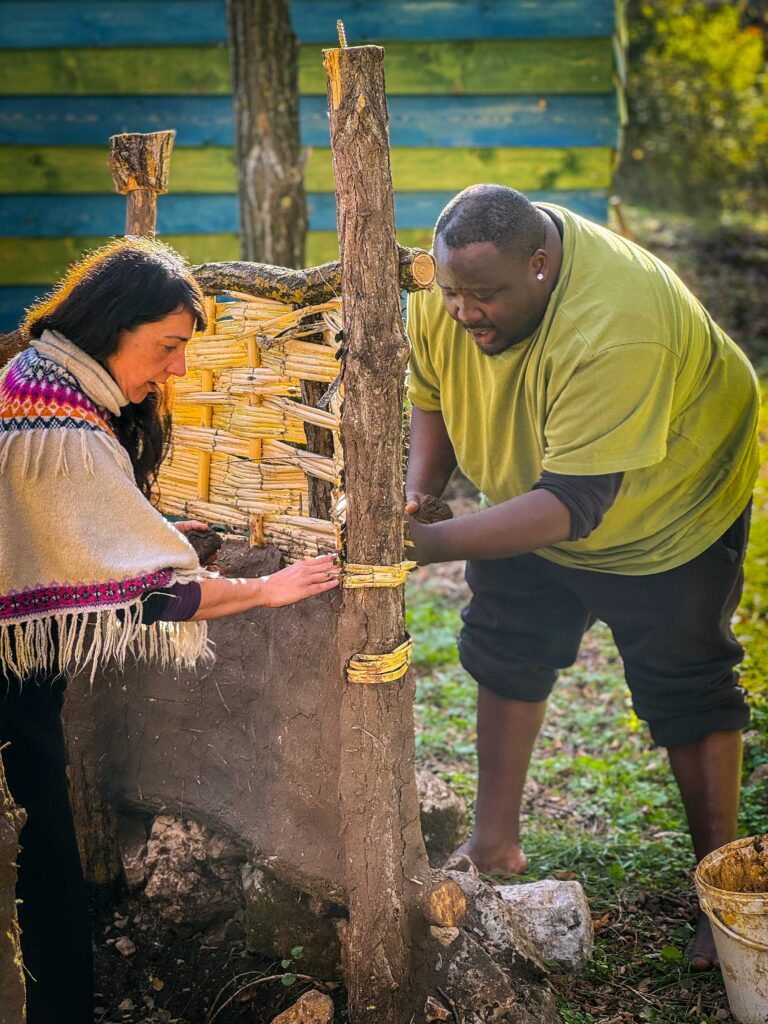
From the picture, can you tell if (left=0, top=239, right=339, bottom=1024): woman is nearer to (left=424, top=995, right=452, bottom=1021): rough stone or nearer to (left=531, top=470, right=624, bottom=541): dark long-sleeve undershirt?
(left=531, top=470, right=624, bottom=541): dark long-sleeve undershirt

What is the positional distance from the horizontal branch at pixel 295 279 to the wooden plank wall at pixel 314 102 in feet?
13.5

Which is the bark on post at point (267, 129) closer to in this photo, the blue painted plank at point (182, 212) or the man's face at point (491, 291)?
the blue painted plank at point (182, 212)

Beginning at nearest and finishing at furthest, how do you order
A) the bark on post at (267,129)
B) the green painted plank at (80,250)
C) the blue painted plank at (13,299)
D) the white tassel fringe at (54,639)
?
the white tassel fringe at (54,639), the bark on post at (267,129), the green painted plank at (80,250), the blue painted plank at (13,299)

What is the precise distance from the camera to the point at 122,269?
251 centimetres

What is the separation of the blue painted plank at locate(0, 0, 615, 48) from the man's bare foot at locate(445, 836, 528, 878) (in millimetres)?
4913

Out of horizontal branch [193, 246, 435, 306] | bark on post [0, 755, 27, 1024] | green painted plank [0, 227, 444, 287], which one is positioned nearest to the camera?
bark on post [0, 755, 27, 1024]

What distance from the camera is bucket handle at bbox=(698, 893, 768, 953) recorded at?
2.72 metres

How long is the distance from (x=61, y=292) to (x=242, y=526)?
0.89m

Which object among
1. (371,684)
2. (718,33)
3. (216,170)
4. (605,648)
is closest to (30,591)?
(371,684)

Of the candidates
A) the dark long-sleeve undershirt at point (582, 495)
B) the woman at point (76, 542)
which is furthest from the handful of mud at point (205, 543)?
the dark long-sleeve undershirt at point (582, 495)

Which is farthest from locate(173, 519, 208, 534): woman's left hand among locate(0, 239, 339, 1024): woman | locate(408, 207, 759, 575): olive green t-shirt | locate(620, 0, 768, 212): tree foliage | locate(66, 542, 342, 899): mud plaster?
locate(620, 0, 768, 212): tree foliage

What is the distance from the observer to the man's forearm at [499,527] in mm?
2818

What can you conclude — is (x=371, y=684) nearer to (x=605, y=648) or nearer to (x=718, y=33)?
(x=605, y=648)

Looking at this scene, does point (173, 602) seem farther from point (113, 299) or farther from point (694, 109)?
point (694, 109)
